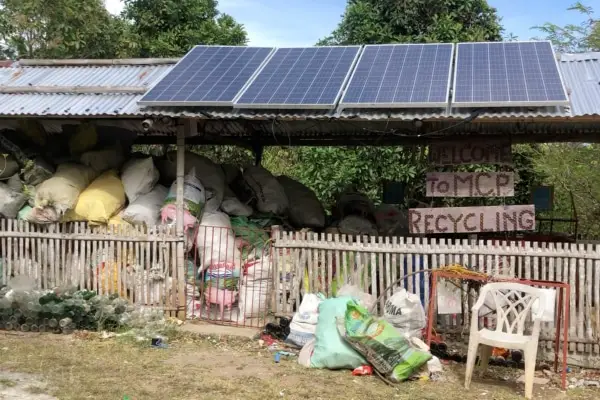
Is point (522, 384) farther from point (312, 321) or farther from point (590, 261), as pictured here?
point (312, 321)

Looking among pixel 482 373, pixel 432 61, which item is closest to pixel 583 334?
pixel 482 373

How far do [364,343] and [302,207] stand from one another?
14.8 feet

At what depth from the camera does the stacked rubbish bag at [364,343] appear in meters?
5.78

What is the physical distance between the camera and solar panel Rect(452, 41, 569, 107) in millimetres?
6707

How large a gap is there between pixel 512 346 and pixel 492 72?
12.4ft

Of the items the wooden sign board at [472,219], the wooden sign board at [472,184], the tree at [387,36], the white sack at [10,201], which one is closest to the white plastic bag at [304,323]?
the wooden sign board at [472,219]

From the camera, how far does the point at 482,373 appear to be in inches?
240

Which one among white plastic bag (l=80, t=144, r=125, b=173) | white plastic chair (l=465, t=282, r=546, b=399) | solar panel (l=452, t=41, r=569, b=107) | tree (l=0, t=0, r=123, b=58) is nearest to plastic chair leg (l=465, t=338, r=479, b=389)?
white plastic chair (l=465, t=282, r=546, b=399)

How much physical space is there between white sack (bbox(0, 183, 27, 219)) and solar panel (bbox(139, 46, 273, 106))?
250 centimetres

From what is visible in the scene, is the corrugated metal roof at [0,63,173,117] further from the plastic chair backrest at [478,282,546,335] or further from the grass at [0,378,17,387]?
the plastic chair backrest at [478,282,546,335]

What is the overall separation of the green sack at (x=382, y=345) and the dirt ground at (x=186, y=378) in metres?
0.15

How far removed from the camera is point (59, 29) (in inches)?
561

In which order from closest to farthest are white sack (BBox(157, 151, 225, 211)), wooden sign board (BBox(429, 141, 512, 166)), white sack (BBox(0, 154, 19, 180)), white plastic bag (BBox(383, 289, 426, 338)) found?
1. white plastic bag (BBox(383, 289, 426, 338))
2. wooden sign board (BBox(429, 141, 512, 166))
3. white sack (BBox(0, 154, 19, 180))
4. white sack (BBox(157, 151, 225, 211))

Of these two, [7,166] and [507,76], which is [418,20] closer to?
[507,76]
